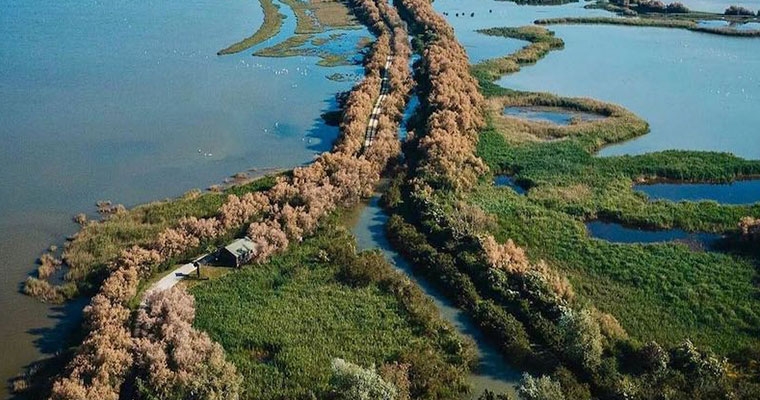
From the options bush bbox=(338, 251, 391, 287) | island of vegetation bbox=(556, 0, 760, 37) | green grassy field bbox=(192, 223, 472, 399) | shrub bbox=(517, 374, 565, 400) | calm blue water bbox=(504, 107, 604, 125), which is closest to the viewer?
shrub bbox=(517, 374, 565, 400)

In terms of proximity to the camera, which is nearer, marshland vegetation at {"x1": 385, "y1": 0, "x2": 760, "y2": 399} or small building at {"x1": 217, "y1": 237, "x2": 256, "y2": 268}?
marshland vegetation at {"x1": 385, "y1": 0, "x2": 760, "y2": 399}

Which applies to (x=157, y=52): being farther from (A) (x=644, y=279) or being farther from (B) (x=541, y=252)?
(A) (x=644, y=279)

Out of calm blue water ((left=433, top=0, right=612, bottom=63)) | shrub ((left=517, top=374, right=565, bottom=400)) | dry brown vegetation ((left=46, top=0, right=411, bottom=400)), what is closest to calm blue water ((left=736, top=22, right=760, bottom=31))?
calm blue water ((left=433, top=0, right=612, bottom=63))

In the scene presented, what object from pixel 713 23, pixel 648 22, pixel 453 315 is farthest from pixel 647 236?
pixel 713 23

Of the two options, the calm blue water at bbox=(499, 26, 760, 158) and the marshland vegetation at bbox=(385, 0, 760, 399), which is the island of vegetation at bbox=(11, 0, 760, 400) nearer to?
the marshland vegetation at bbox=(385, 0, 760, 399)

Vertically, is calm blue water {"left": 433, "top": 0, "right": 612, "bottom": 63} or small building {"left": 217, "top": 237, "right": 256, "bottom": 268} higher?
calm blue water {"left": 433, "top": 0, "right": 612, "bottom": 63}

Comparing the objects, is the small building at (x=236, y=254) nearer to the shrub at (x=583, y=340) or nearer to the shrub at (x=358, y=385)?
the shrub at (x=358, y=385)

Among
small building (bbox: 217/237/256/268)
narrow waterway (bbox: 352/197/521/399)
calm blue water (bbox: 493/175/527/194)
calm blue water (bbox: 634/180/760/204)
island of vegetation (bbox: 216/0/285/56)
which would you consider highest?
island of vegetation (bbox: 216/0/285/56)

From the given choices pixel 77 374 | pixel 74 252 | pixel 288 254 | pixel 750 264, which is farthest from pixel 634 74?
pixel 77 374
